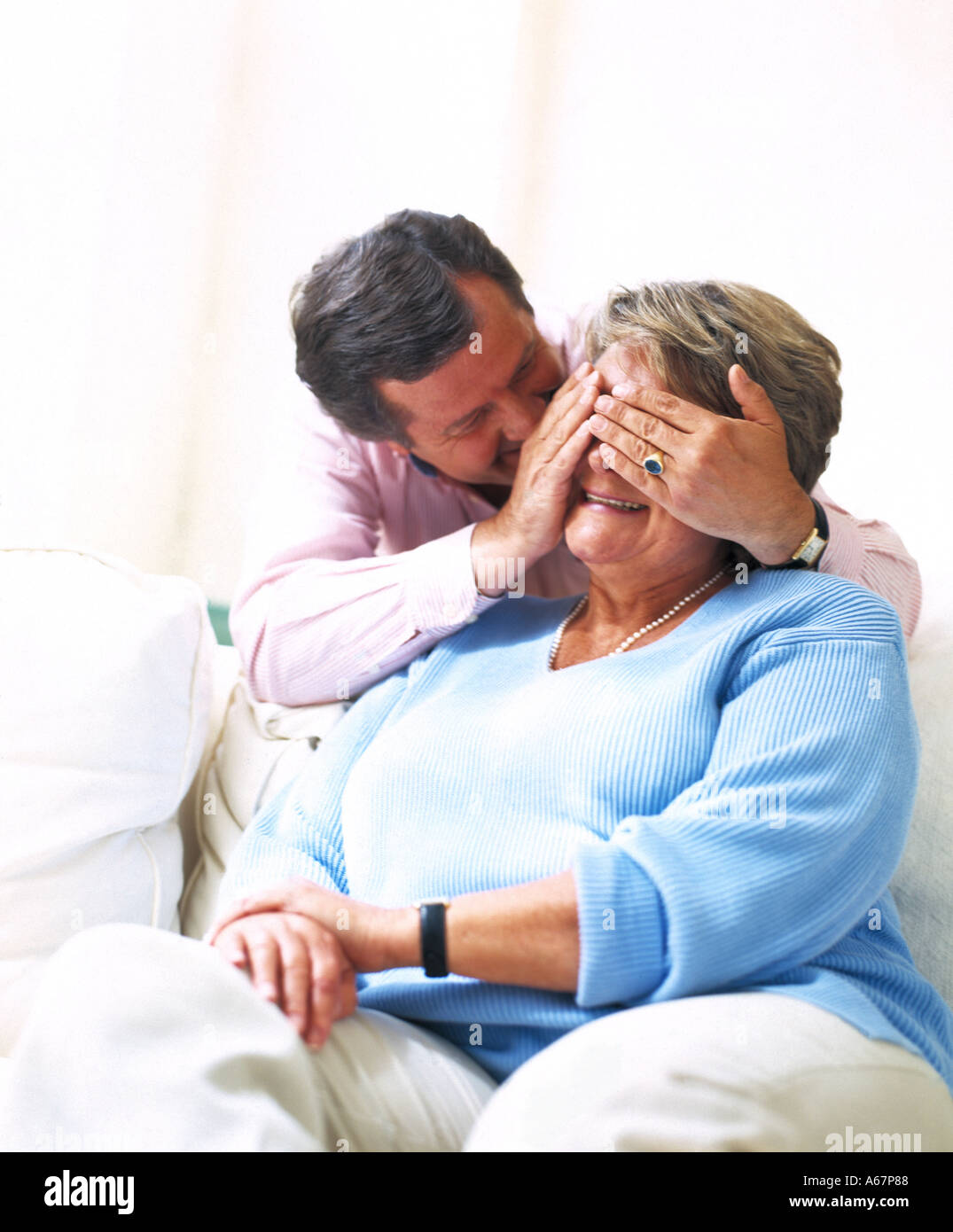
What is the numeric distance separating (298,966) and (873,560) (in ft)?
2.76

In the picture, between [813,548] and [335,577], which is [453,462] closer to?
[335,577]

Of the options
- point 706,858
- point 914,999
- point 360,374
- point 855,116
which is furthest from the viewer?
point 855,116

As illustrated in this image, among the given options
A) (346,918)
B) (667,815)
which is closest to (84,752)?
(346,918)

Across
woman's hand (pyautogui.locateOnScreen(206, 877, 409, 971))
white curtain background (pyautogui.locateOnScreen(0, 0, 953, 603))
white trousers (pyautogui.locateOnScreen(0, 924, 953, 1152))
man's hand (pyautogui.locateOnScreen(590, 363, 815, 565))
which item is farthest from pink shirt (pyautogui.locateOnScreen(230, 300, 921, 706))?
white trousers (pyautogui.locateOnScreen(0, 924, 953, 1152))

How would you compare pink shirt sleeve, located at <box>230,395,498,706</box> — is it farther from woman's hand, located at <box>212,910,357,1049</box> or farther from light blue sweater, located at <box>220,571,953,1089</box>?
woman's hand, located at <box>212,910,357,1049</box>

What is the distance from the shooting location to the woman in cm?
83

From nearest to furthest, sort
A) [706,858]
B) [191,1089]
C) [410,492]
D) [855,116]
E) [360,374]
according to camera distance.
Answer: [191,1089], [706,858], [360,374], [410,492], [855,116]

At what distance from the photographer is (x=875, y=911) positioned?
1.09 metres

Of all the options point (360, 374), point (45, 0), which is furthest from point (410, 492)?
point (45, 0)

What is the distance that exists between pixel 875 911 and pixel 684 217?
1392 mm

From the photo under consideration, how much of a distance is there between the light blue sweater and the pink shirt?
0.42ft

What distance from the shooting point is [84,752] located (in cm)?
132

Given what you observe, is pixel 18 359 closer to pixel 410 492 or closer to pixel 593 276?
pixel 410 492

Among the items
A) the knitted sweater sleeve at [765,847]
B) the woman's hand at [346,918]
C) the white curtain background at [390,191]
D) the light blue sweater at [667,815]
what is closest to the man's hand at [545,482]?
the light blue sweater at [667,815]
